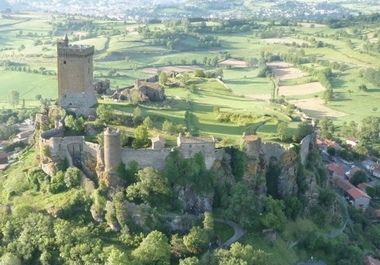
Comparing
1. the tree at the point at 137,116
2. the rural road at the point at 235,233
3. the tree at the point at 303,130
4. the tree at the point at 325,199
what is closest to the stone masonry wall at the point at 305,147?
the tree at the point at 303,130

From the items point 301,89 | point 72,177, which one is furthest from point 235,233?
point 301,89

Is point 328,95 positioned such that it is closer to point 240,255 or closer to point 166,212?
point 166,212

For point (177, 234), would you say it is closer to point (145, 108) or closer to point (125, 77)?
point (145, 108)

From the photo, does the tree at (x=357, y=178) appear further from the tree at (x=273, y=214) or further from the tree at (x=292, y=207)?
the tree at (x=273, y=214)

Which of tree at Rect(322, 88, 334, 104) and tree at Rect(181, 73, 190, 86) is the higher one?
tree at Rect(181, 73, 190, 86)

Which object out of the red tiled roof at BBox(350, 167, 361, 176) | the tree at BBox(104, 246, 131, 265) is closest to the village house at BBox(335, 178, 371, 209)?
the red tiled roof at BBox(350, 167, 361, 176)

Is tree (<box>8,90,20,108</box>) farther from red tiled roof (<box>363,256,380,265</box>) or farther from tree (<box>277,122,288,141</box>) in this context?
red tiled roof (<box>363,256,380,265</box>)
